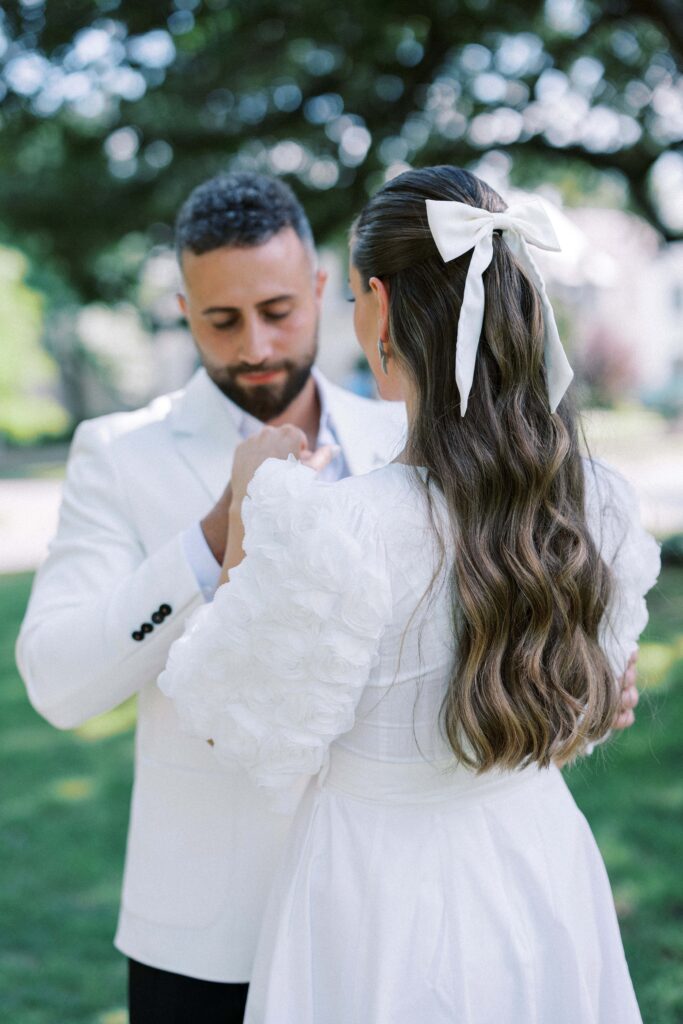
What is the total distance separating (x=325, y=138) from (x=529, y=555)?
568cm

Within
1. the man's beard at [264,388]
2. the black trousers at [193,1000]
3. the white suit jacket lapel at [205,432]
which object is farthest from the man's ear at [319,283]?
the black trousers at [193,1000]

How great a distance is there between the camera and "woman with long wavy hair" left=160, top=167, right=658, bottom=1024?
4.54ft

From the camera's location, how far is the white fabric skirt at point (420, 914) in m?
1.48

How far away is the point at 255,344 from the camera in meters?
2.16

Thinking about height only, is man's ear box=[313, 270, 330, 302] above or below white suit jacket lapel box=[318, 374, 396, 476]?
above

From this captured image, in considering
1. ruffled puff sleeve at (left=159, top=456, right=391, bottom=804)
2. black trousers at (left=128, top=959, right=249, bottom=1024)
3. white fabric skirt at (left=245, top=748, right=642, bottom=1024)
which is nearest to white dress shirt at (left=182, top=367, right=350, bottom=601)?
ruffled puff sleeve at (left=159, top=456, right=391, bottom=804)

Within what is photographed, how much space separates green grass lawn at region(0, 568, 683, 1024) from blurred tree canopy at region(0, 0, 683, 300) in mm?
3487

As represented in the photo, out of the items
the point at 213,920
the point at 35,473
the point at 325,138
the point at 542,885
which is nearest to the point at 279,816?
the point at 213,920

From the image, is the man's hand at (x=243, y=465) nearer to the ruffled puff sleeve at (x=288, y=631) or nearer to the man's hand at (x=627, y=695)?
the ruffled puff sleeve at (x=288, y=631)

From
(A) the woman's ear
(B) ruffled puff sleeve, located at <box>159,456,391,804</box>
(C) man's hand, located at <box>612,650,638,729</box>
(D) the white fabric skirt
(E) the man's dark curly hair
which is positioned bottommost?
(D) the white fabric skirt

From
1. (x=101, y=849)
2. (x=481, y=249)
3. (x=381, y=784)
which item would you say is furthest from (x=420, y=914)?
(x=101, y=849)

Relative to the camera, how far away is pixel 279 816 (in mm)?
1883

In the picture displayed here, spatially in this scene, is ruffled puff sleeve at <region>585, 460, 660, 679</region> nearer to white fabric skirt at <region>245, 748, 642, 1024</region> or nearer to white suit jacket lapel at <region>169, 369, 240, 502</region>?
white fabric skirt at <region>245, 748, 642, 1024</region>

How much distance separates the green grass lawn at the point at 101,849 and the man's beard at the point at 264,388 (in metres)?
1.23
